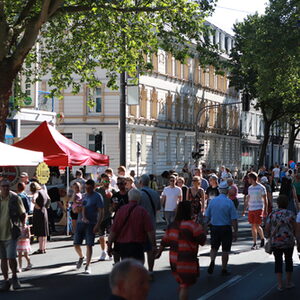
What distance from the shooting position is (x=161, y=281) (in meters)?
12.4

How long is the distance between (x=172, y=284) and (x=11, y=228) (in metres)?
2.62

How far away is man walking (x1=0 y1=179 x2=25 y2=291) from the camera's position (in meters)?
11.6

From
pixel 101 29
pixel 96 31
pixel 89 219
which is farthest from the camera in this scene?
pixel 96 31

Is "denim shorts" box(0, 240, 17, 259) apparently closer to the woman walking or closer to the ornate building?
the woman walking

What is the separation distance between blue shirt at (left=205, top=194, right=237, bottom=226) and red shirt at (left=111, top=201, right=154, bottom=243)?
9.30ft

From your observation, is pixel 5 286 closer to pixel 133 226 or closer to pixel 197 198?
pixel 133 226

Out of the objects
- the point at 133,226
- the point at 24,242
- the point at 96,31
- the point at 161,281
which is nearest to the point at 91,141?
the point at 96,31

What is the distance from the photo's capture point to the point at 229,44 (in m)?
76.6

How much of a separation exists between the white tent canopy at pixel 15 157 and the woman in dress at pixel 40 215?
0.81 meters

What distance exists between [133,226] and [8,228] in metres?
Answer: 2.19

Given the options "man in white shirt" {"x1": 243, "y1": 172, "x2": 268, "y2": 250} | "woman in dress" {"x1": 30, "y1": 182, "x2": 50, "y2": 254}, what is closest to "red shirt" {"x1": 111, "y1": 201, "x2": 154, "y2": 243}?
"woman in dress" {"x1": 30, "y1": 182, "x2": 50, "y2": 254}

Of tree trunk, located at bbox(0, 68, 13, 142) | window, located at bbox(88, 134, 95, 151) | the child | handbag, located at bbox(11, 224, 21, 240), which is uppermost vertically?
tree trunk, located at bbox(0, 68, 13, 142)

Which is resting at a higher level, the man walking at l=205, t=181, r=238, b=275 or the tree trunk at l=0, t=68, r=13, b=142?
the tree trunk at l=0, t=68, r=13, b=142

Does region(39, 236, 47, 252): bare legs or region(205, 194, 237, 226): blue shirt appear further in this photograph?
region(39, 236, 47, 252): bare legs
